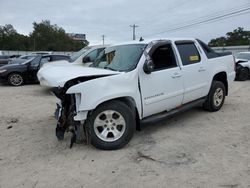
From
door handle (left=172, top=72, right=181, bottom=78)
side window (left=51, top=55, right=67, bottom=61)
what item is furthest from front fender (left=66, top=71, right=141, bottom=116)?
side window (left=51, top=55, right=67, bottom=61)

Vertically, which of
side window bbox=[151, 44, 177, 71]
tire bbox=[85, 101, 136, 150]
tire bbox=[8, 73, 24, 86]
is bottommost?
tire bbox=[85, 101, 136, 150]

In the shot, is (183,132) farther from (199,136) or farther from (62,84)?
(62,84)

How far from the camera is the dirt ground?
3.91m

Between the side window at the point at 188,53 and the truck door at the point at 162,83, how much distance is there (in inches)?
11.8

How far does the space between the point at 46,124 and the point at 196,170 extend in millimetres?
3715

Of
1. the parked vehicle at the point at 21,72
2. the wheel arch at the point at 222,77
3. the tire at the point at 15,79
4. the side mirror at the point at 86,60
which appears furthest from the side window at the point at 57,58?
the wheel arch at the point at 222,77

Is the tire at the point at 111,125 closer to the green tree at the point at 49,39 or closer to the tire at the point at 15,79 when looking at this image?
the tire at the point at 15,79

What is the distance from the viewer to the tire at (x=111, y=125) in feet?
16.0

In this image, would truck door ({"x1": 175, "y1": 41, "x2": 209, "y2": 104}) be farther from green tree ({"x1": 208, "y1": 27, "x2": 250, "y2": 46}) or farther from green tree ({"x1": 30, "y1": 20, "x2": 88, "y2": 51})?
green tree ({"x1": 30, "y1": 20, "x2": 88, "y2": 51})

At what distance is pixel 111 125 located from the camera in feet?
16.4

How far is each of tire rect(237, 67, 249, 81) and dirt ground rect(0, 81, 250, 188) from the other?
28.5 feet

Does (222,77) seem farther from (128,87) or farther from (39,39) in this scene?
(39,39)

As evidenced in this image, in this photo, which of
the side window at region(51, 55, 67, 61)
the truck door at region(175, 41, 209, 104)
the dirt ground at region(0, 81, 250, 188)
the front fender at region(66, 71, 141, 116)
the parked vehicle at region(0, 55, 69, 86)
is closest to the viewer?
the dirt ground at region(0, 81, 250, 188)

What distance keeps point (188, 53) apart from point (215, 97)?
154 cm
